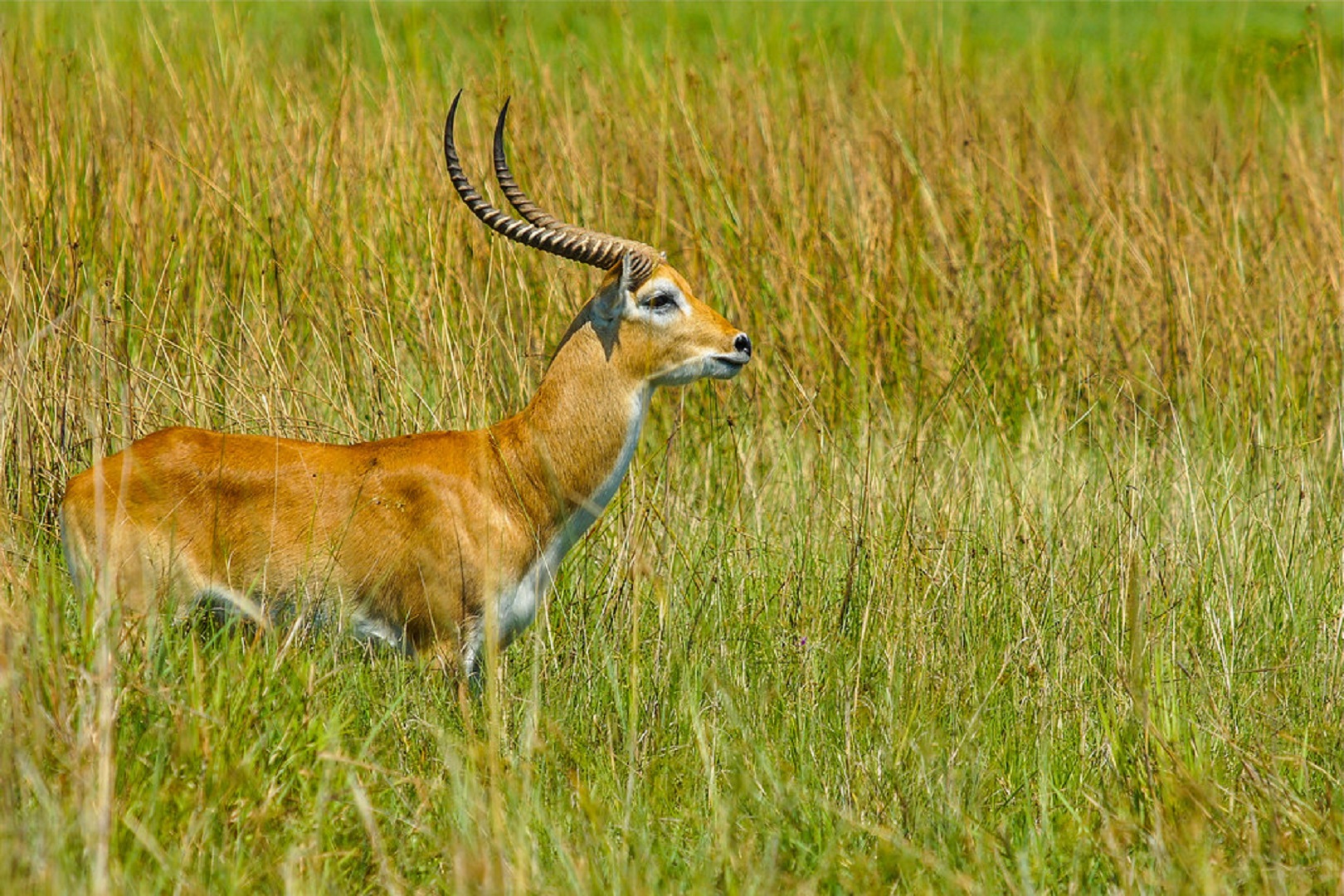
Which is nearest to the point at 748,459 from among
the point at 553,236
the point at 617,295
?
the point at 617,295

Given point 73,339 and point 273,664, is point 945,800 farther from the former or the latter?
point 73,339

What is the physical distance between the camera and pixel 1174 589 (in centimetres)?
480

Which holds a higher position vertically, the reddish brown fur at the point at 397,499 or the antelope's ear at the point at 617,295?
the antelope's ear at the point at 617,295

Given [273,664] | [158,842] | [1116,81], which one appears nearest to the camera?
[158,842]

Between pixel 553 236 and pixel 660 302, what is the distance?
1.29 feet

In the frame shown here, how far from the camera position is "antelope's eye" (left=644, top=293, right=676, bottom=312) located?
469 cm

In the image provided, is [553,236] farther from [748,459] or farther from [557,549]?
[748,459]

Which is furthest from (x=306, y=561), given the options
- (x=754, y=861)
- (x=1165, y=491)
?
(x=1165, y=491)

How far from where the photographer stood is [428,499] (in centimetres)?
448

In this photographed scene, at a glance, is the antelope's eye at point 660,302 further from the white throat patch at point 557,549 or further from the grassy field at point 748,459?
the grassy field at point 748,459

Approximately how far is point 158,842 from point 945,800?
5.47ft

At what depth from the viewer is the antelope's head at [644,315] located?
4.64 metres

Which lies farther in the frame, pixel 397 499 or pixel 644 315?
pixel 644 315

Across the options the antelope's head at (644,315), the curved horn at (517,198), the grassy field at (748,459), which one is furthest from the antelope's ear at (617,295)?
the grassy field at (748,459)
